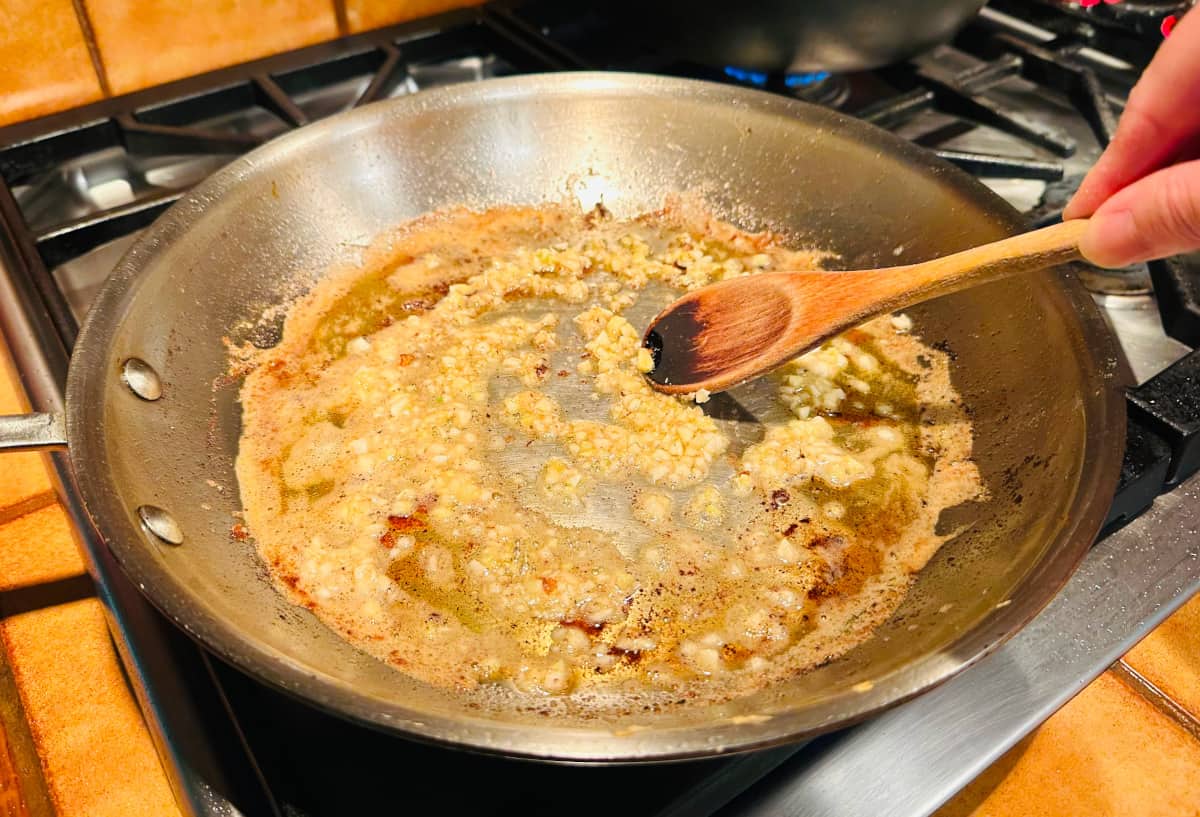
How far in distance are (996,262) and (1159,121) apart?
18cm

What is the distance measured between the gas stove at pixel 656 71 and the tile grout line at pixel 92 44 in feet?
0.22

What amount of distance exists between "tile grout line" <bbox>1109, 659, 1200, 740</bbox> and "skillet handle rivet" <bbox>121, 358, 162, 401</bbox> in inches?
42.1

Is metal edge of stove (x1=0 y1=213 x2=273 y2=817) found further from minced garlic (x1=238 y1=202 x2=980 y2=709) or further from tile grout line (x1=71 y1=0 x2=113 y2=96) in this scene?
tile grout line (x1=71 y1=0 x2=113 y2=96)

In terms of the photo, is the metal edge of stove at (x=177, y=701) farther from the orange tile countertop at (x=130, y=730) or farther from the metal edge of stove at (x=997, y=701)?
the metal edge of stove at (x=997, y=701)

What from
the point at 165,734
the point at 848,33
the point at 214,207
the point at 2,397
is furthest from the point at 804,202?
the point at 2,397

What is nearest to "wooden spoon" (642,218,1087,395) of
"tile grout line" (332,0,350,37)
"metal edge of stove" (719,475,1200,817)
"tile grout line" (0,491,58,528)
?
"metal edge of stove" (719,475,1200,817)

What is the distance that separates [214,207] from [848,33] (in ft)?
2.95

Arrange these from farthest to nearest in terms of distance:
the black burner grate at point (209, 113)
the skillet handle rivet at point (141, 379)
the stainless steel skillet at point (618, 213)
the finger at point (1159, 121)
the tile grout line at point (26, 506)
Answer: the black burner grate at point (209, 113) → the tile grout line at point (26, 506) → the skillet handle rivet at point (141, 379) → the finger at point (1159, 121) → the stainless steel skillet at point (618, 213)

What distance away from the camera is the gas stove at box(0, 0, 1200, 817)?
769 mm

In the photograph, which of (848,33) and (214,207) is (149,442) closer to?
(214,207)

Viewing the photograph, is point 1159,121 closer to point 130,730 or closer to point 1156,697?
point 1156,697

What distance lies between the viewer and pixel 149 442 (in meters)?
0.92

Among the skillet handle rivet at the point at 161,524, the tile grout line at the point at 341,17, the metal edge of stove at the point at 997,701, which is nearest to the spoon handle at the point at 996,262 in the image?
the metal edge of stove at the point at 997,701

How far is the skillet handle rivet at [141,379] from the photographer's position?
3.09 ft
